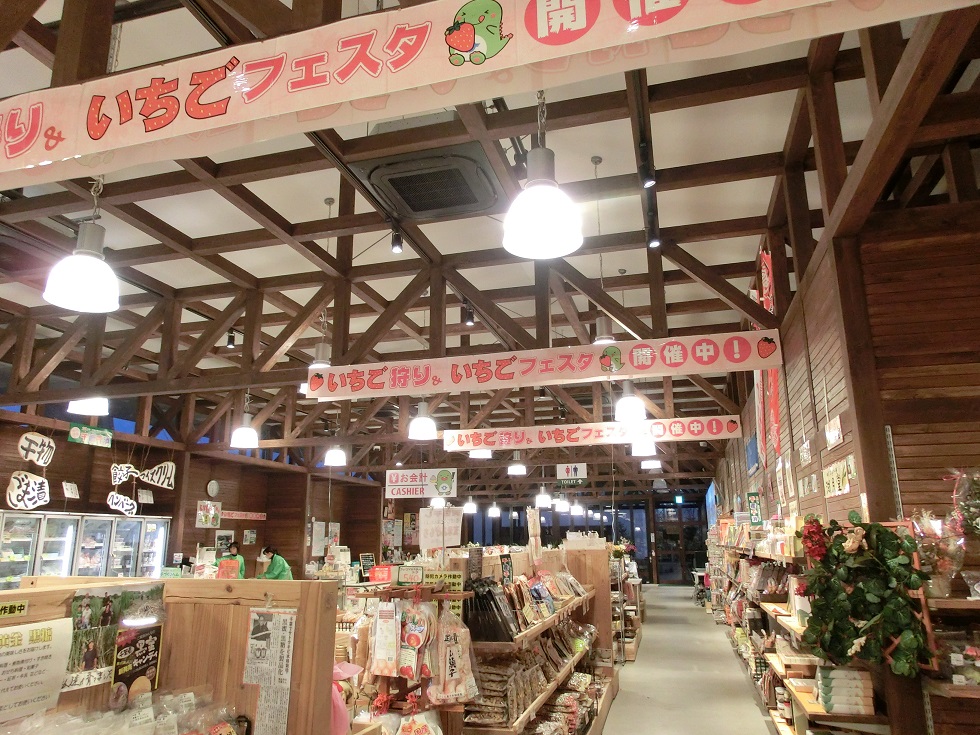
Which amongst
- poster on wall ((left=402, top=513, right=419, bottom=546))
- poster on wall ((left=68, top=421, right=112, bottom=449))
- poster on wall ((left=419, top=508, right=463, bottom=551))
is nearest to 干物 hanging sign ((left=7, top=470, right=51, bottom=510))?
poster on wall ((left=68, top=421, right=112, bottom=449))

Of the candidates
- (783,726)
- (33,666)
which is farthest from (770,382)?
(33,666)

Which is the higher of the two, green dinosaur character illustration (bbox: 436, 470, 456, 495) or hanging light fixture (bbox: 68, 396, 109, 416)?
hanging light fixture (bbox: 68, 396, 109, 416)

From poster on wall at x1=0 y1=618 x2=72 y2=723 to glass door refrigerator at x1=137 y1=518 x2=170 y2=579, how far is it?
10988 mm

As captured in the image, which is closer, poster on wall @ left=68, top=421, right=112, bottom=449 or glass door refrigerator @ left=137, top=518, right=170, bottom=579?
poster on wall @ left=68, top=421, right=112, bottom=449

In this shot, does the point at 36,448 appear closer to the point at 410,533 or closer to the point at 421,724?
the point at 421,724

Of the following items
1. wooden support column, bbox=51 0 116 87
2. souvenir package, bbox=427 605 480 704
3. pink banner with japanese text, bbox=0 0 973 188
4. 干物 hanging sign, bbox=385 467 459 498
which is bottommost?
souvenir package, bbox=427 605 480 704

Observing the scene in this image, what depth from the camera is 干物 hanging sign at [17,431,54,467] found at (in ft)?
30.5

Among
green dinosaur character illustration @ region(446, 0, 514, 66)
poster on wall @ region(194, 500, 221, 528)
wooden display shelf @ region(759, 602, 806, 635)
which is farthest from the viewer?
poster on wall @ region(194, 500, 221, 528)

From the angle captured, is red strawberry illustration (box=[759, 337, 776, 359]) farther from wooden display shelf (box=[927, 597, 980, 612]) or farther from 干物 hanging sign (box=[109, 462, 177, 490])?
干物 hanging sign (box=[109, 462, 177, 490])

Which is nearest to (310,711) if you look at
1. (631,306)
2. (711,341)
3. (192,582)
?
(192,582)

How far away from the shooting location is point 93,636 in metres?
1.78

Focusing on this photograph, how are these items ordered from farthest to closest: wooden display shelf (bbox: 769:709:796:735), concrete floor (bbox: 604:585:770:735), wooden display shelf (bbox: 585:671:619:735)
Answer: concrete floor (bbox: 604:585:770:735), wooden display shelf (bbox: 585:671:619:735), wooden display shelf (bbox: 769:709:796:735)

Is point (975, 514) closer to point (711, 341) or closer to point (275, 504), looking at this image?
point (711, 341)

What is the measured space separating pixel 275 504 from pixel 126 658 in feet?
49.5
